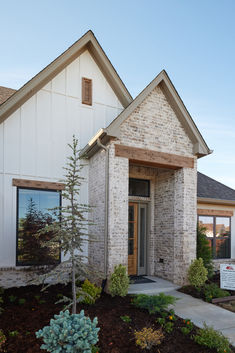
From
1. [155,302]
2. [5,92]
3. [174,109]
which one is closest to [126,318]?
[155,302]

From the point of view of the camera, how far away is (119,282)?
7531 mm

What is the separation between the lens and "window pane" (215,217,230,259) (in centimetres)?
1277

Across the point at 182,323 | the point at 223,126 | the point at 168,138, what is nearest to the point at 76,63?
the point at 168,138

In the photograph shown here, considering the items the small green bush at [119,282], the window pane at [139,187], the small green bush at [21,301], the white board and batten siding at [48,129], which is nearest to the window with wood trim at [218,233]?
the window pane at [139,187]

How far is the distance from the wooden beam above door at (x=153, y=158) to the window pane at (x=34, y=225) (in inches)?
110

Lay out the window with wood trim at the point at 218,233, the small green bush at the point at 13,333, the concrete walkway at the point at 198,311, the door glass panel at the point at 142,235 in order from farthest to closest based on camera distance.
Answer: the window with wood trim at the point at 218,233, the door glass panel at the point at 142,235, the concrete walkway at the point at 198,311, the small green bush at the point at 13,333

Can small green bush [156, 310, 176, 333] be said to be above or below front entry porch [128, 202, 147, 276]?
below

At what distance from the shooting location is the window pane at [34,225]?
8.17m

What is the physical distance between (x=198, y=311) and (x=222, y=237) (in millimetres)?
6435

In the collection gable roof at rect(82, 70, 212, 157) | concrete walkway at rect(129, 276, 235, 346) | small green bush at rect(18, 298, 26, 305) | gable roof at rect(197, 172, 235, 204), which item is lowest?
concrete walkway at rect(129, 276, 235, 346)

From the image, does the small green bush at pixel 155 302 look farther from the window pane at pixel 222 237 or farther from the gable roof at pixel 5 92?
the gable roof at pixel 5 92

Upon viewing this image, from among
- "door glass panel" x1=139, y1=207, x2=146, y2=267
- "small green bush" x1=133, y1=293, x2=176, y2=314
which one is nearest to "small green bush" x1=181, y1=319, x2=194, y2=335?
"small green bush" x1=133, y1=293, x2=176, y2=314

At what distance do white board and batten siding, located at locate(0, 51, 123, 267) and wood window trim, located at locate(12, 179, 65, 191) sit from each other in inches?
5.9

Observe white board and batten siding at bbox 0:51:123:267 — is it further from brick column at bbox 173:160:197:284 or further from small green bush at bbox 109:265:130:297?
brick column at bbox 173:160:197:284
